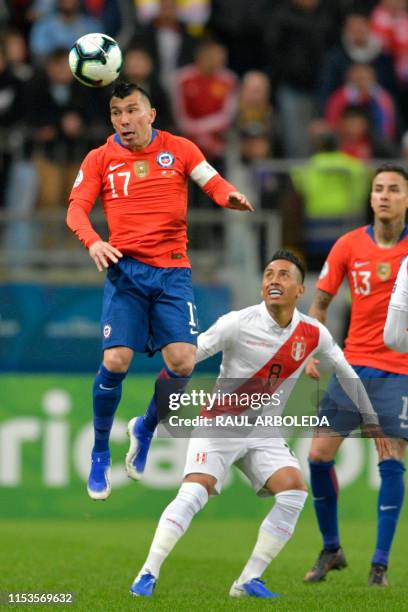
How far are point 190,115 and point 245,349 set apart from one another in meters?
6.87

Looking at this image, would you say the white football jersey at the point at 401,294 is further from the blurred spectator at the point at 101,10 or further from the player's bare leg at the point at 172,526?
the blurred spectator at the point at 101,10

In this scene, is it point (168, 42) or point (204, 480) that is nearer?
point (204, 480)

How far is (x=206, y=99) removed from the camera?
1541cm

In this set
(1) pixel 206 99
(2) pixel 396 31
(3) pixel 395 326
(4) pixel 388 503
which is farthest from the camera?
(2) pixel 396 31

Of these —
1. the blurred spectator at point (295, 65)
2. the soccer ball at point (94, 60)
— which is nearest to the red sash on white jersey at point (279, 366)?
the soccer ball at point (94, 60)

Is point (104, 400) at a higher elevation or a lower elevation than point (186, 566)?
higher

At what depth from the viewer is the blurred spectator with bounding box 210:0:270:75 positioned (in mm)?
16406

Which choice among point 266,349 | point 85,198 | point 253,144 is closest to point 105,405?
point 266,349

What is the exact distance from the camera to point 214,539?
1251 cm

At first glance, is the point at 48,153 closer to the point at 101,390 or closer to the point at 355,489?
the point at 355,489

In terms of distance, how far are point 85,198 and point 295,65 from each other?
299 inches

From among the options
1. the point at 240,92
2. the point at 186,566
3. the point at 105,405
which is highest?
the point at 240,92

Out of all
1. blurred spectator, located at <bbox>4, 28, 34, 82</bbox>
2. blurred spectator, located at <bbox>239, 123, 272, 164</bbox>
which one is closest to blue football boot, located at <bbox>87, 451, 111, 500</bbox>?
blurred spectator, located at <bbox>239, 123, 272, 164</bbox>

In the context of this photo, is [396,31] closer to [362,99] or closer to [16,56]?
[362,99]
